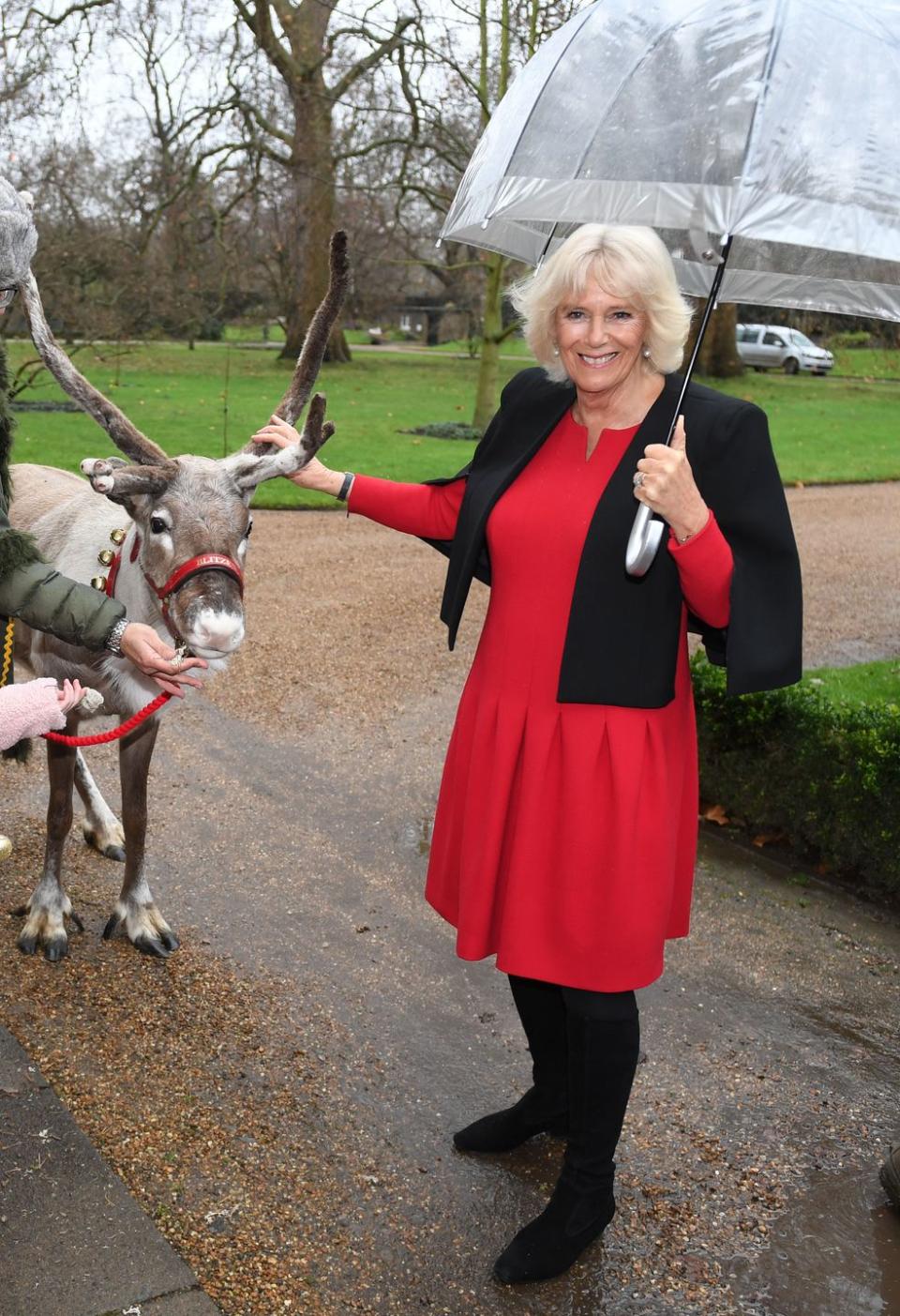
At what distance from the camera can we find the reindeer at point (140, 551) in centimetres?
349

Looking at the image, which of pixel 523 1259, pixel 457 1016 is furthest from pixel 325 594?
pixel 523 1259

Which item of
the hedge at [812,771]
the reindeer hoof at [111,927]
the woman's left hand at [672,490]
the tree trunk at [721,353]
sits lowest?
the reindeer hoof at [111,927]

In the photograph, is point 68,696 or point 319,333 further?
point 319,333

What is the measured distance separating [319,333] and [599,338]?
1459 millimetres

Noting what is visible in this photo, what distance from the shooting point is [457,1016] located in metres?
4.26

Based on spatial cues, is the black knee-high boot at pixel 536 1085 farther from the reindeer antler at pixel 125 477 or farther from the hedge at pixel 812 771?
the hedge at pixel 812 771

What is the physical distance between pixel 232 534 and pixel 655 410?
143 cm

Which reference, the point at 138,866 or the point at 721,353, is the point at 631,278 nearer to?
the point at 138,866

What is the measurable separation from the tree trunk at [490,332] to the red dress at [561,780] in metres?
13.2

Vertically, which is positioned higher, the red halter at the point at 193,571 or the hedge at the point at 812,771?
the red halter at the point at 193,571

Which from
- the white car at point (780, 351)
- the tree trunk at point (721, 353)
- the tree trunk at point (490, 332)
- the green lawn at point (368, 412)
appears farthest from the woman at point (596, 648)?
the white car at point (780, 351)

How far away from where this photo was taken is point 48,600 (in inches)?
117

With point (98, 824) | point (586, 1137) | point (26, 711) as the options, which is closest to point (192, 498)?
point (26, 711)

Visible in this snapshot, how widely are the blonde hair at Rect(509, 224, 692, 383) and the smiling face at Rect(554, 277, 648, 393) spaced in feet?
0.06
